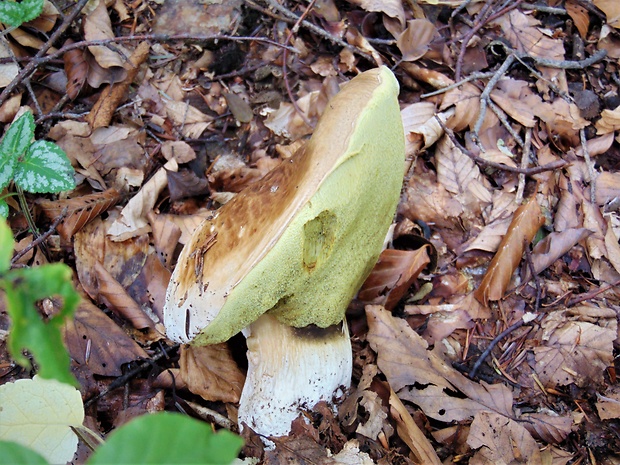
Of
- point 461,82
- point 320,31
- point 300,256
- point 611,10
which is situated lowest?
point 611,10

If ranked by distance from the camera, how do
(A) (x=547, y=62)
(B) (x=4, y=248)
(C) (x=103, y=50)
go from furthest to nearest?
(A) (x=547, y=62), (C) (x=103, y=50), (B) (x=4, y=248)

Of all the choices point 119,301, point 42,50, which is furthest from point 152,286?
point 42,50

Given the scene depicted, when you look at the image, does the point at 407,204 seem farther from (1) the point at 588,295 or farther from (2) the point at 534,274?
(1) the point at 588,295

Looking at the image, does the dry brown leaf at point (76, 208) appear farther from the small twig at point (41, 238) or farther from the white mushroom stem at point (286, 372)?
the white mushroom stem at point (286, 372)

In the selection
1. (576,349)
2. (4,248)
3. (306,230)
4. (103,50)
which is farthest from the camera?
(103,50)

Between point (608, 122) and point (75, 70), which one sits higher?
point (75, 70)

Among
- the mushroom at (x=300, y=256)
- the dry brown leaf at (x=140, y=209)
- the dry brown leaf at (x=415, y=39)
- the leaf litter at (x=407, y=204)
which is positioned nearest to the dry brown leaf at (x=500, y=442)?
the leaf litter at (x=407, y=204)

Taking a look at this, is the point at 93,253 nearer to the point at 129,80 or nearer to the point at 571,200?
the point at 129,80
